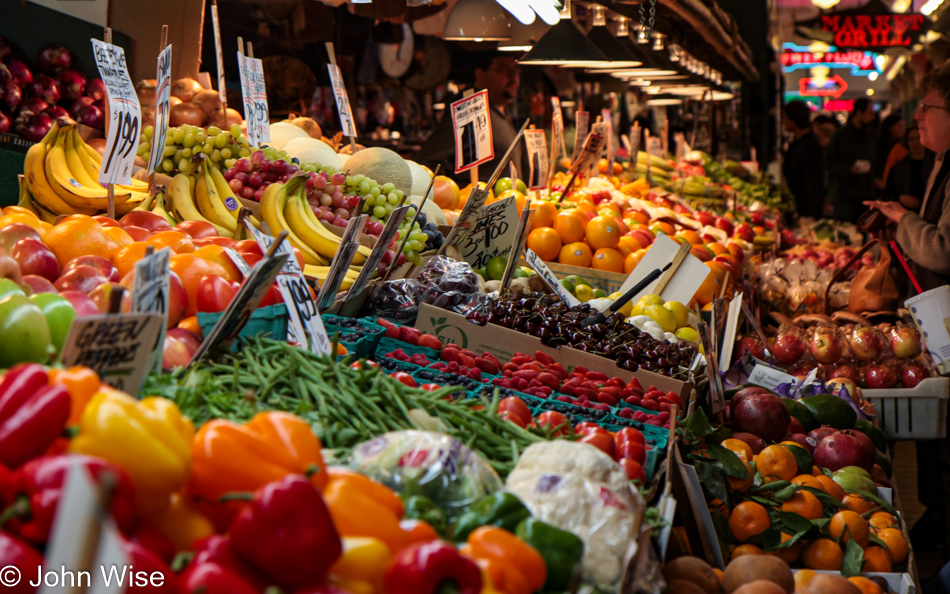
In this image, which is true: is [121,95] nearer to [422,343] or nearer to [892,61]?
[422,343]

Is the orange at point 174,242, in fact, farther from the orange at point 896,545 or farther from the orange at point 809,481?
the orange at point 896,545

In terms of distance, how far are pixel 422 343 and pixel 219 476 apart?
1.52m

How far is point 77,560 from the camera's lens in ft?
1.96

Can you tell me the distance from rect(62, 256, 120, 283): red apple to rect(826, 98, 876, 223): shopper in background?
35.6 feet

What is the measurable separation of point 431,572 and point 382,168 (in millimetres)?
3431

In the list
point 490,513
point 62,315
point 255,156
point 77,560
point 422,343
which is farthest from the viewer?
point 255,156

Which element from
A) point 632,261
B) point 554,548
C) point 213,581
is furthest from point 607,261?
point 213,581

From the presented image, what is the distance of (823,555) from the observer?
220cm

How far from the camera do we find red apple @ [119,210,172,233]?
2732mm

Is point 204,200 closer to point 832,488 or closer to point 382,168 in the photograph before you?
point 382,168

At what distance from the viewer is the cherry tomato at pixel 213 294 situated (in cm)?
192

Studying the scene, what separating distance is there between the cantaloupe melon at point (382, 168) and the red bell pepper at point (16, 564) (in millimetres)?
3432

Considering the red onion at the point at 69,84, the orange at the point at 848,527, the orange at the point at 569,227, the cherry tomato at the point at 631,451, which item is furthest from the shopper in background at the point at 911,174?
the cherry tomato at the point at 631,451

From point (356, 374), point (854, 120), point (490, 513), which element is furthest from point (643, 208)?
point (854, 120)
